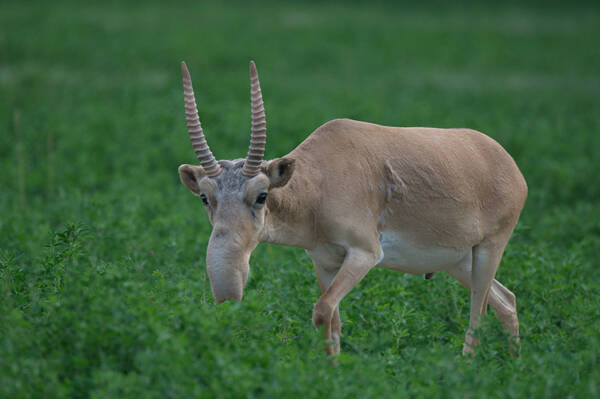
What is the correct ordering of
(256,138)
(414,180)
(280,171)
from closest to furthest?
(256,138), (280,171), (414,180)

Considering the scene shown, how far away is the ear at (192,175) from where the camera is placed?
19.7 ft

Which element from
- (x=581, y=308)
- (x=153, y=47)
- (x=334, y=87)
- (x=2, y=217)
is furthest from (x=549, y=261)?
(x=153, y=47)

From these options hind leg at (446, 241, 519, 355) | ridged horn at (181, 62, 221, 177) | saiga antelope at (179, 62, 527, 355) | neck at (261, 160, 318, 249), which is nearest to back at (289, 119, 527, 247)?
saiga antelope at (179, 62, 527, 355)

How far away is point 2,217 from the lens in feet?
32.4

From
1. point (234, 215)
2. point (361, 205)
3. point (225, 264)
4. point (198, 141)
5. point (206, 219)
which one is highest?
point (198, 141)

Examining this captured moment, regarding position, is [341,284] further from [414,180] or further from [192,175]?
[192,175]

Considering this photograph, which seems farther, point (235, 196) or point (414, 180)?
point (414, 180)

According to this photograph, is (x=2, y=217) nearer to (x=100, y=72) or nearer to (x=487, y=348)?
(x=487, y=348)

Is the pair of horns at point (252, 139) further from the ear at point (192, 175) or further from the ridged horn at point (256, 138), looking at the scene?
the ear at point (192, 175)

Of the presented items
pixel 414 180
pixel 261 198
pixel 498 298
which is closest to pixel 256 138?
pixel 261 198

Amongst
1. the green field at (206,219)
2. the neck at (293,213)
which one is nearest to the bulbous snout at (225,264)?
the green field at (206,219)

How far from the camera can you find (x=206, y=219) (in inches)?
414

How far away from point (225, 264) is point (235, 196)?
1.79 ft

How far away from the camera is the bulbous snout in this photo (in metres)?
5.51
